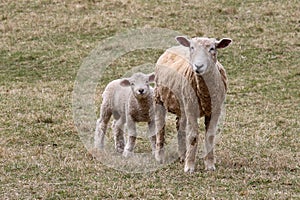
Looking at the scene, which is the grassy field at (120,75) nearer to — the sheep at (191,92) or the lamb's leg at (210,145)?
the lamb's leg at (210,145)

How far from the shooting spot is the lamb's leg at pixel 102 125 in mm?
11413

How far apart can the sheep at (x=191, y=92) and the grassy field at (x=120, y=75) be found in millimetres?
368

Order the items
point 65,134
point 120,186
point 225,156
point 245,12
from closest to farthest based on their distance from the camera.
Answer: point 120,186 < point 225,156 < point 65,134 < point 245,12

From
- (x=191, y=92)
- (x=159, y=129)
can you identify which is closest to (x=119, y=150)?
(x=159, y=129)

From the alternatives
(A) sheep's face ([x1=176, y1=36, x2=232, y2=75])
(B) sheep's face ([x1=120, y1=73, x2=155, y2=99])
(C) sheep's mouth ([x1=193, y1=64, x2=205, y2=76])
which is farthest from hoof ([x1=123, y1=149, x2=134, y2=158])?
(C) sheep's mouth ([x1=193, y1=64, x2=205, y2=76])

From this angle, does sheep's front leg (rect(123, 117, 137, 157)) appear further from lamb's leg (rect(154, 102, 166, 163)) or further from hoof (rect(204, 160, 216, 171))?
hoof (rect(204, 160, 216, 171))

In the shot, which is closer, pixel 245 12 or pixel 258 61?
pixel 258 61

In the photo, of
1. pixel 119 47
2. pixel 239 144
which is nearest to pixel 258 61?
pixel 119 47

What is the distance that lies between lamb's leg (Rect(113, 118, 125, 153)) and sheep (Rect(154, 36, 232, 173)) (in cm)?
86

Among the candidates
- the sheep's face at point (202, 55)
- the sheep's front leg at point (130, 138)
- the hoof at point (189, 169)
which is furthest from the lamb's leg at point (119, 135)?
the sheep's face at point (202, 55)

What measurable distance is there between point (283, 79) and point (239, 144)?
19.9 feet

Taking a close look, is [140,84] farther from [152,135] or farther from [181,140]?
[181,140]

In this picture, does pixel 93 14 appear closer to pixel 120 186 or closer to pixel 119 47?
pixel 119 47

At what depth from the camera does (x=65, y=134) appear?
12586 millimetres
